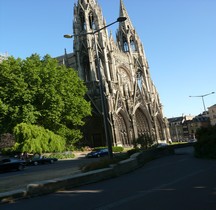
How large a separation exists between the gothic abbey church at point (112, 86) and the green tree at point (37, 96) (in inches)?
418

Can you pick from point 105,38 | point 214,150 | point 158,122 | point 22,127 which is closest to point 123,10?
point 105,38

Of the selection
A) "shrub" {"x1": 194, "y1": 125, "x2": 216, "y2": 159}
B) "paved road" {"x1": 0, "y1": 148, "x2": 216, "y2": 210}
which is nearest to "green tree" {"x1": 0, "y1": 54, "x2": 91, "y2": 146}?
"shrub" {"x1": 194, "y1": 125, "x2": 216, "y2": 159}

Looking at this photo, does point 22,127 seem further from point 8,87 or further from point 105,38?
point 105,38

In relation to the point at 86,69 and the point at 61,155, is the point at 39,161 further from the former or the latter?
the point at 86,69

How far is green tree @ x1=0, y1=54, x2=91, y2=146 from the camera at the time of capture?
36.1 metres

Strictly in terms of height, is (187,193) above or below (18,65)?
below

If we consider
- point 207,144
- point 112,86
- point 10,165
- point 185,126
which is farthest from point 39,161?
point 185,126

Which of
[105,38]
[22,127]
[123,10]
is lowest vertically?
[22,127]

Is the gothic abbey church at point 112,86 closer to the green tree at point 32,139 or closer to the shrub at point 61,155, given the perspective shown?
the shrub at point 61,155

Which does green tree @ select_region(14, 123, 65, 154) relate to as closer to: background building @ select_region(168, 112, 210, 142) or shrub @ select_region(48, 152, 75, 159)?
shrub @ select_region(48, 152, 75, 159)

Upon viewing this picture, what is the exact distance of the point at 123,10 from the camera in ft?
259

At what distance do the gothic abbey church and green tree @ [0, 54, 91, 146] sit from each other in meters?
10.6

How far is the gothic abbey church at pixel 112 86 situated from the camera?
54312mm

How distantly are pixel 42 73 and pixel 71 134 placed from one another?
372 inches
